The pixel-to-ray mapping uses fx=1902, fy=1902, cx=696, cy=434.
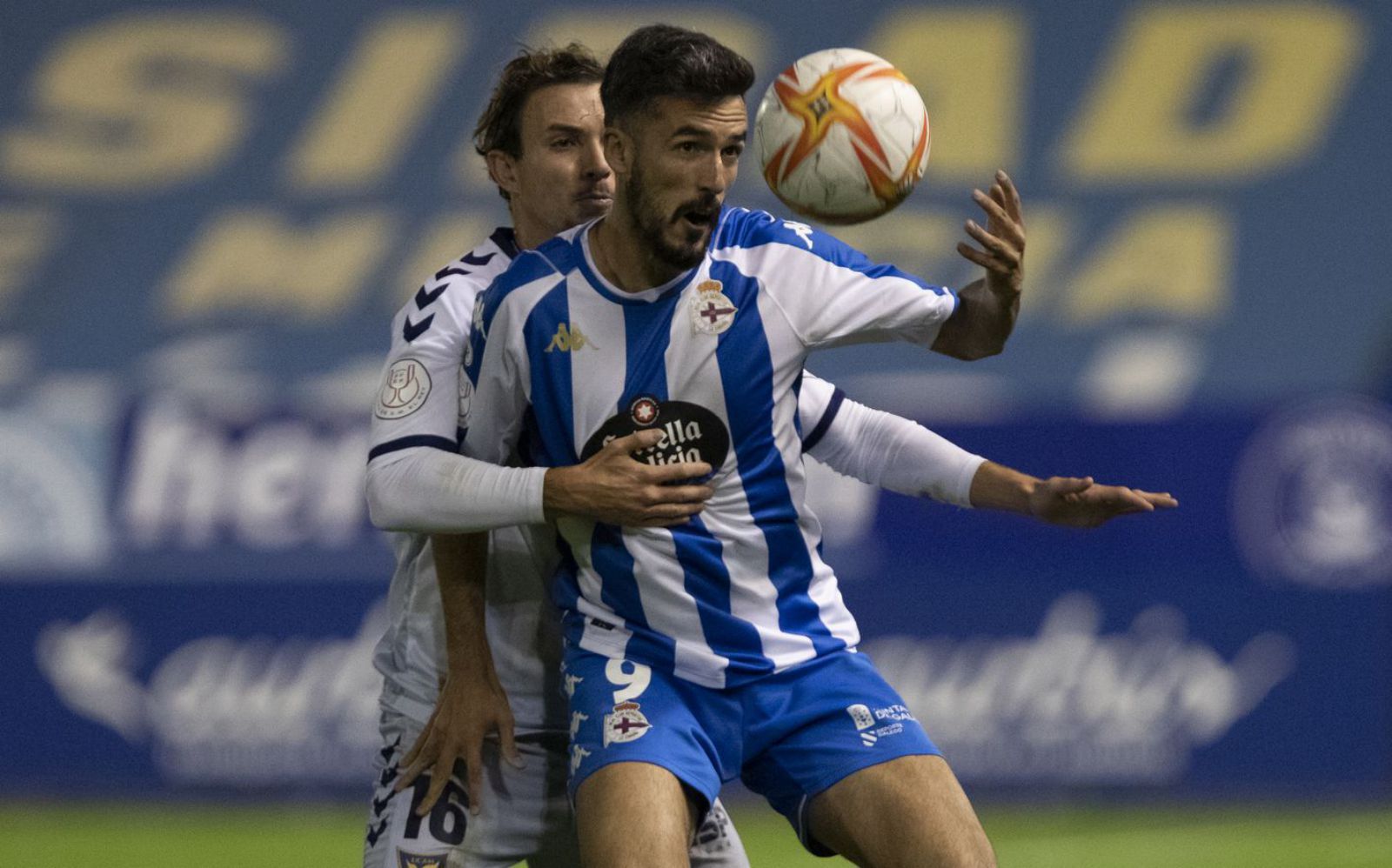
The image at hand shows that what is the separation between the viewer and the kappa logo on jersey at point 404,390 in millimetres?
4277

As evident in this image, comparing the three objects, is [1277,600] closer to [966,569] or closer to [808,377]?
[966,569]

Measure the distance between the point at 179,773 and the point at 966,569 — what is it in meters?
4.00

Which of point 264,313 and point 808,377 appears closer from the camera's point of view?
point 808,377

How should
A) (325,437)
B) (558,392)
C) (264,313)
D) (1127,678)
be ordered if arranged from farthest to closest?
(264,313), (325,437), (1127,678), (558,392)

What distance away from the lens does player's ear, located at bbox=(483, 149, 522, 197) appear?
490cm

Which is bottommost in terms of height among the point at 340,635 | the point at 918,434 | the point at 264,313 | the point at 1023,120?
the point at 340,635

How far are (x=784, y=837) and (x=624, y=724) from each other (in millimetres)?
4881

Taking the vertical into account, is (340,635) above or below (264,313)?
below

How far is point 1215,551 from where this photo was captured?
362 inches

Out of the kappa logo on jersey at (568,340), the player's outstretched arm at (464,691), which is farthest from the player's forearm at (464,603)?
the kappa logo on jersey at (568,340)

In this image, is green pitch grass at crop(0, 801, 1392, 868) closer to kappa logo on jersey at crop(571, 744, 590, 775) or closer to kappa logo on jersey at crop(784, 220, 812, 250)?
kappa logo on jersey at crop(571, 744, 590, 775)

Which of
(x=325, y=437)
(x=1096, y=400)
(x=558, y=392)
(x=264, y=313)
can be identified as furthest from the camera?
(x=264, y=313)

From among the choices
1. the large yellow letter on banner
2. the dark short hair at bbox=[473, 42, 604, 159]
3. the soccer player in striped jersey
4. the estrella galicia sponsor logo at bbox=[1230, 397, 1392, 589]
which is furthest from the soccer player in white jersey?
the large yellow letter on banner

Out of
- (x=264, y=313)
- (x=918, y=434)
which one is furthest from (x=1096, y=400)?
(x=918, y=434)
